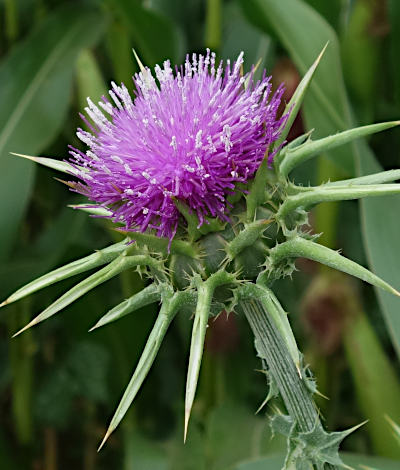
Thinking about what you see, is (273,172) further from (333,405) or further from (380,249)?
(333,405)

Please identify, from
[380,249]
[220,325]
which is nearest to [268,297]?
[380,249]

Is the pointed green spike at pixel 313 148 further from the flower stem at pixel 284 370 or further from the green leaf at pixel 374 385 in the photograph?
the green leaf at pixel 374 385

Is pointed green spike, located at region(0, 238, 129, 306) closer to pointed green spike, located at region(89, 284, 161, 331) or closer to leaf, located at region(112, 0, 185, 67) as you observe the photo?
pointed green spike, located at region(89, 284, 161, 331)

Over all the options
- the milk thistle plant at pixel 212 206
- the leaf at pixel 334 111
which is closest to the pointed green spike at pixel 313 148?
the milk thistle plant at pixel 212 206

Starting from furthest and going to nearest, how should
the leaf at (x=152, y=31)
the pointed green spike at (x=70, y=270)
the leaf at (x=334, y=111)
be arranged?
the leaf at (x=152, y=31)
the leaf at (x=334, y=111)
the pointed green spike at (x=70, y=270)

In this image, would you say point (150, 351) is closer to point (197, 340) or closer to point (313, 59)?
point (197, 340)

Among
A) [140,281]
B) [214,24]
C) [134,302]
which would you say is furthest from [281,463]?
[214,24]
